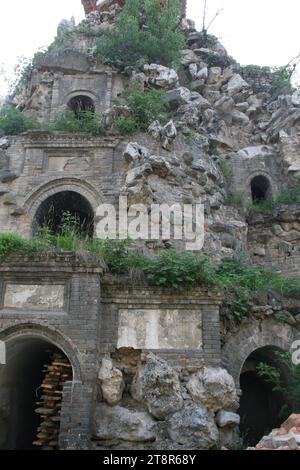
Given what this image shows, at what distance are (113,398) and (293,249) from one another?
8485mm

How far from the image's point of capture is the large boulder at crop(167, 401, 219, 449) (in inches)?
288

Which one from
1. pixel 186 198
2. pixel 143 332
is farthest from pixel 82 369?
pixel 186 198

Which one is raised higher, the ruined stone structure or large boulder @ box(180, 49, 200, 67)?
large boulder @ box(180, 49, 200, 67)

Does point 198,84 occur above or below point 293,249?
above

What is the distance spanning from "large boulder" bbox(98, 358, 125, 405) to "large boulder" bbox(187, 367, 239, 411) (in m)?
1.12

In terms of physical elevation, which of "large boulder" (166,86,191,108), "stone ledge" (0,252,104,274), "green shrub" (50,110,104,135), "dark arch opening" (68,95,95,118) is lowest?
"stone ledge" (0,252,104,274)

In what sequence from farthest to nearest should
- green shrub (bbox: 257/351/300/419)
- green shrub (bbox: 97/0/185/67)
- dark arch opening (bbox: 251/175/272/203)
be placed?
green shrub (bbox: 97/0/185/67) → dark arch opening (bbox: 251/175/272/203) → green shrub (bbox: 257/351/300/419)

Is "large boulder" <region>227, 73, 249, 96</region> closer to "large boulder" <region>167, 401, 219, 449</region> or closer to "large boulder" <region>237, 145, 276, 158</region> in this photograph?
"large boulder" <region>237, 145, 276, 158</region>

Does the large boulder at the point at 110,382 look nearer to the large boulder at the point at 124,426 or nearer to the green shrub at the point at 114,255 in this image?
the large boulder at the point at 124,426

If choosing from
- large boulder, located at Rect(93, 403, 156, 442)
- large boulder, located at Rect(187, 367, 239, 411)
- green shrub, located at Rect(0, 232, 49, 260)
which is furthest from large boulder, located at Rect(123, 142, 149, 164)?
large boulder, located at Rect(93, 403, 156, 442)

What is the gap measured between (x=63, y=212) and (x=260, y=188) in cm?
762

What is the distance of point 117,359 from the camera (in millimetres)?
8180

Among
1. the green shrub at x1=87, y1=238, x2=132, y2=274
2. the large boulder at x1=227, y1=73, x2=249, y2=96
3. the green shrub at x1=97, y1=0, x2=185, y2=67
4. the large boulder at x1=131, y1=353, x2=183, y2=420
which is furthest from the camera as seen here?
the large boulder at x1=227, y1=73, x2=249, y2=96
